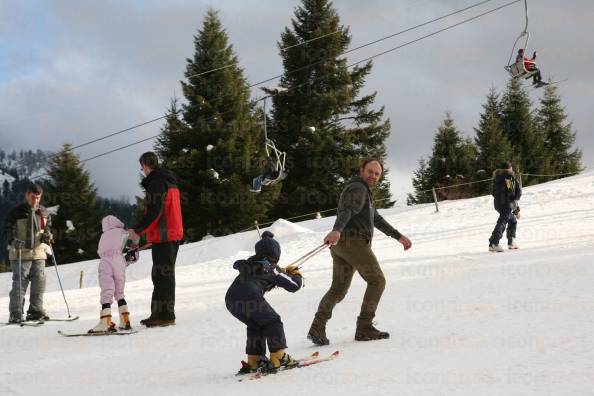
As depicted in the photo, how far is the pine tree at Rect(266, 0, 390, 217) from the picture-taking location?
35.2 meters

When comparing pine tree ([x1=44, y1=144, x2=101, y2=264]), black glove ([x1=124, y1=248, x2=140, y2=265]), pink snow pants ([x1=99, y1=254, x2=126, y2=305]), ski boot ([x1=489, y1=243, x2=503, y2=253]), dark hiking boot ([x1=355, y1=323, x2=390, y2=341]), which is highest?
pine tree ([x1=44, y1=144, x2=101, y2=264])

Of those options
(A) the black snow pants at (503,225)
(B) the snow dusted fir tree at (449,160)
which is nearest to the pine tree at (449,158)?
(B) the snow dusted fir tree at (449,160)

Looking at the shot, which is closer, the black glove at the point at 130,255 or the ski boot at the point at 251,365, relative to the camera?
the ski boot at the point at 251,365

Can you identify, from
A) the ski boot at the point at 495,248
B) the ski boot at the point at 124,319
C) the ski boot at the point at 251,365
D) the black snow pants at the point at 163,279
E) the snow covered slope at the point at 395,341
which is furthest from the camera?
the ski boot at the point at 495,248

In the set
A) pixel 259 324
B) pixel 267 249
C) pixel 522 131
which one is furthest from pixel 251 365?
pixel 522 131

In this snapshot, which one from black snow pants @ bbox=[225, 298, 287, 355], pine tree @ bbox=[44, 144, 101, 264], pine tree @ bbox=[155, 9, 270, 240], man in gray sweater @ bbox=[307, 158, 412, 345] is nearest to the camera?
black snow pants @ bbox=[225, 298, 287, 355]

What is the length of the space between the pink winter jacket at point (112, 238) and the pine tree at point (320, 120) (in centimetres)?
2663

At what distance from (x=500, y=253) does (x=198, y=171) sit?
71.1ft

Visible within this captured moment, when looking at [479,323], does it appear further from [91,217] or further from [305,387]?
[91,217]

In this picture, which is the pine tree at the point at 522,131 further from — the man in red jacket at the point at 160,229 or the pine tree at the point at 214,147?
the man in red jacket at the point at 160,229

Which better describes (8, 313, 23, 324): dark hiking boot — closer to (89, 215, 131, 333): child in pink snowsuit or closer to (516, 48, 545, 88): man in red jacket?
(89, 215, 131, 333): child in pink snowsuit

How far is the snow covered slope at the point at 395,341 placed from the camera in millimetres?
4340

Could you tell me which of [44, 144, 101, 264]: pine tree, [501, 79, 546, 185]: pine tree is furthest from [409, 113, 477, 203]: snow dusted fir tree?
[44, 144, 101, 264]: pine tree

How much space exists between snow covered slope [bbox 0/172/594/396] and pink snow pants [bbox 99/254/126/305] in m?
0.61
